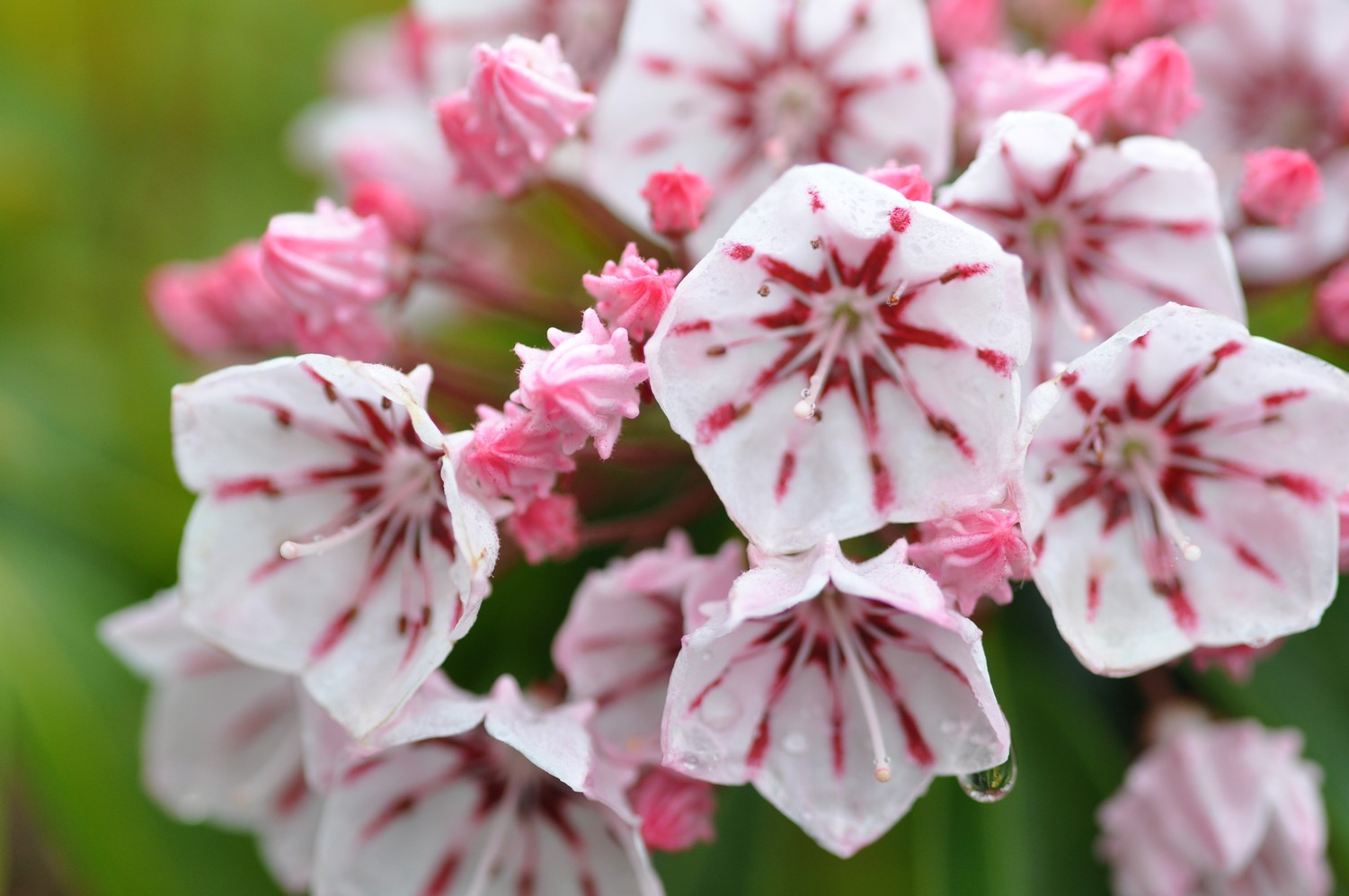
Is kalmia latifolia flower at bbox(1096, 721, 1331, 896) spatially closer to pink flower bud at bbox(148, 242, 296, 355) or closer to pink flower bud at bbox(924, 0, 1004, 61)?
pink flower bud at bbox(924, 0, 1004, 61)

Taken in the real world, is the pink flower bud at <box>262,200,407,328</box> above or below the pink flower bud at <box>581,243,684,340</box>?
below

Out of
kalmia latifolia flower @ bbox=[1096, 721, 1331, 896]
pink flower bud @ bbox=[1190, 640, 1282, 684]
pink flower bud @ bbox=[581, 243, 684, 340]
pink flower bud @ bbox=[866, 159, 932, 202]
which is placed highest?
pink flower bud @ bbox=[866, 159, 932, 202]

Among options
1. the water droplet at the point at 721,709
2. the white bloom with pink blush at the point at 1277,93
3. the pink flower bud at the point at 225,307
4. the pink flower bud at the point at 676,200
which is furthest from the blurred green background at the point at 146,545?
the pink flower bud at the point at 676,200

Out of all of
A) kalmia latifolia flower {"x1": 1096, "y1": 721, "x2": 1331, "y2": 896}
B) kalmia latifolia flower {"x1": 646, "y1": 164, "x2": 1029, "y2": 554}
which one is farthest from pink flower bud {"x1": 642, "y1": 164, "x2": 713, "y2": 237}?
kalmia latifolia flower {"x1": 1096, "y1": 721, "x2": 1331, "y2": 896}

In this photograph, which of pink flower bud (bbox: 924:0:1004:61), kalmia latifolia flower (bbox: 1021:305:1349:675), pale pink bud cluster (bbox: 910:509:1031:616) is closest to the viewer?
pale pink bud cluster (bbox: 910:509:1031:616)

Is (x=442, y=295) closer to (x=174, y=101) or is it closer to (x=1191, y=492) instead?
(x=174, y=101)

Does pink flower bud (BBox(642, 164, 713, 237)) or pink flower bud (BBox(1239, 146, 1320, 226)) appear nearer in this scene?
pink flower bud (BBox(642, 164, 713, 237))

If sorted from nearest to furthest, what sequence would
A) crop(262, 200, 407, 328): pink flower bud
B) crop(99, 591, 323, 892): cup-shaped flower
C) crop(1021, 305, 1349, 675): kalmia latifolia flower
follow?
crop(1021, 305, 1349, 675): kalmia latifolia flower
crop(262, 200, 407, 328): pink flower bud
crop(99, 591, 323, 892): cup-shaped flower

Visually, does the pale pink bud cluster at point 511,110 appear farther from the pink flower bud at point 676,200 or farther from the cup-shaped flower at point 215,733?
the cup-shaped flower at point 215,733
